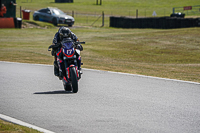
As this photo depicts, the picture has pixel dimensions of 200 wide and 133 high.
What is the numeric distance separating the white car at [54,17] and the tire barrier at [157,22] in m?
4.86

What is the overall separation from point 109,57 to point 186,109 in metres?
12.3

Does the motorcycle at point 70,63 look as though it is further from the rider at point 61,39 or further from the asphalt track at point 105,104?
the asphalt track at point 105,104

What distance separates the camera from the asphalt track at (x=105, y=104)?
6.16m

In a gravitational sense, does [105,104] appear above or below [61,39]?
below

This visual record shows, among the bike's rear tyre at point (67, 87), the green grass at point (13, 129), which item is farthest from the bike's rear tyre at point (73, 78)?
the green grass at point (13, 129)

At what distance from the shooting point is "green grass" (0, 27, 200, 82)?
1616 cm

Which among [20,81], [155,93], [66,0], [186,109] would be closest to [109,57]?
[20,81]

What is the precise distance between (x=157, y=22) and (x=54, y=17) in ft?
31.0

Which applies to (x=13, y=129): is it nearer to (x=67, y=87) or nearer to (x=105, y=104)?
(x=105, y=104)

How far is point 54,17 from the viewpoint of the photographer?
38438 mm

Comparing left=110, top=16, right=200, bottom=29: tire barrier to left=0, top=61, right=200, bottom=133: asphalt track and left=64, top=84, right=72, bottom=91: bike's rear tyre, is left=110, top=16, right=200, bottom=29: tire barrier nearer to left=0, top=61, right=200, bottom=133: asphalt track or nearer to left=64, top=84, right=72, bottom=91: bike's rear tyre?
left=0, top=61, right=200, bottom=133: asphalt track

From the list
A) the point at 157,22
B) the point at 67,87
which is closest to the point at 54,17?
the point at 157,22

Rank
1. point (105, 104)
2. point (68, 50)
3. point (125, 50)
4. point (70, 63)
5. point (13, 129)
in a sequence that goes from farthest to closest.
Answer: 1. point (125, 50)
2. point (70, 63)
3. point (68, 50)
4. point (105, 104)
5. point (13, 129)

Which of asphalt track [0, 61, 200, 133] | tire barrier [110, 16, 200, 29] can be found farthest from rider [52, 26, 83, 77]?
tire barrier [110, 16, 200, 29]
